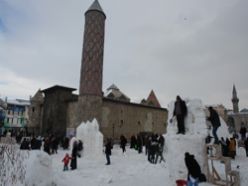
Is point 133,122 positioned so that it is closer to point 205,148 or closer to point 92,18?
point 92,18

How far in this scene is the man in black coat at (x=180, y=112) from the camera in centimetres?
785

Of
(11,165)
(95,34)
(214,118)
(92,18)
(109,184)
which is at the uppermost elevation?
(92,18)

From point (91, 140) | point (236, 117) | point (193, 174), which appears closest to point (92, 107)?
point (91, 140)

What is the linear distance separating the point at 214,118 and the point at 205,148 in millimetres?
1770

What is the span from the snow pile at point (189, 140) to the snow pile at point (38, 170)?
3.96 m

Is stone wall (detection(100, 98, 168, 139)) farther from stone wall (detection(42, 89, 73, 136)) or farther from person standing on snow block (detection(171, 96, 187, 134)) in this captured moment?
person standing on snow block (detection(171, 96, 187, 134))

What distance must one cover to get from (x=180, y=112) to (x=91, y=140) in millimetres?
10408

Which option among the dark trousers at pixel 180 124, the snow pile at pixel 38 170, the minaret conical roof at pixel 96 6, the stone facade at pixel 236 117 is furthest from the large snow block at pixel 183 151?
the stone facade at pixel 236 117

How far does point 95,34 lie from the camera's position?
28.7 metres

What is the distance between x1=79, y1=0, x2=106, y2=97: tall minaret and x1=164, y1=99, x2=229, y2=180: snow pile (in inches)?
788

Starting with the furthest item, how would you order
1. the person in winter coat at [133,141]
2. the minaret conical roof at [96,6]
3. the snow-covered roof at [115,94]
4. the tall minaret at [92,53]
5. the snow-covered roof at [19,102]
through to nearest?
1. the snow-covered roof at [19,102]
2. the snow-covered roof at [115,94]
3. the minaret conical roof at [96,6]
4. the tall minaret at [92,53]
5. the person in winter coat at [133,141]

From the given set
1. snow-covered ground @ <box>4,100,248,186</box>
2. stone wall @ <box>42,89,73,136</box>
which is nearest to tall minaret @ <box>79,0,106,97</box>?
stone wall @ <box>42,89,73,136</box>

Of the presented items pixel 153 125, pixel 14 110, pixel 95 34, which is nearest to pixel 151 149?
pixel 95 34

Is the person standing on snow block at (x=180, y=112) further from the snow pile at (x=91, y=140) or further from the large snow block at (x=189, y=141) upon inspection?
the snow pile at (x=91, y=140)
